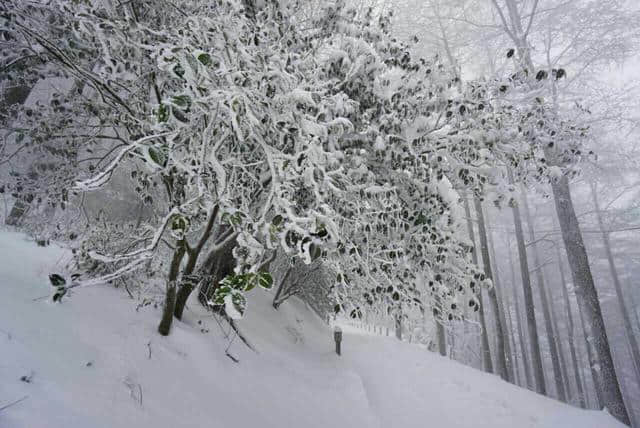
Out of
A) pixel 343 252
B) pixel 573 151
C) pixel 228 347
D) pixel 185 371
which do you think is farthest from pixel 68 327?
pixel 573 151

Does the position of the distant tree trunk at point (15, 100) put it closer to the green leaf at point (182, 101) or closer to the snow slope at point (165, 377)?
the snow slope at point (165, 377)

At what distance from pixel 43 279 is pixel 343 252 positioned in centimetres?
299

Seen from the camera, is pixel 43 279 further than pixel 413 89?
No

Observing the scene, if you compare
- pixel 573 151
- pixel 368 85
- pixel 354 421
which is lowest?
pixel 354 421

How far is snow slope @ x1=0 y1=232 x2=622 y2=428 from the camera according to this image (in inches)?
77.0

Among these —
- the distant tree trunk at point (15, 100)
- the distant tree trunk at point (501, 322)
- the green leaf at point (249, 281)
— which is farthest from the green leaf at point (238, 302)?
the distant tree trunk at point (501, 322)

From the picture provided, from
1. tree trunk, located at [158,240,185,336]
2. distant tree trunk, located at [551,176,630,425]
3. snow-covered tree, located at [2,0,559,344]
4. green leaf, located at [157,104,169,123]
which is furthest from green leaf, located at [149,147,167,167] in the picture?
distant tree trunk, located at [551,176,630,425]

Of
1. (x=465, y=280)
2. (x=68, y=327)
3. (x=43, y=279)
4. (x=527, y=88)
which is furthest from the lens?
(x=465, y=280)

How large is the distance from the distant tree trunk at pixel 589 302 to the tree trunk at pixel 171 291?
858 cm

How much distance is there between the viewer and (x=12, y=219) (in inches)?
224

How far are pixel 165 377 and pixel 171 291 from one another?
791mm

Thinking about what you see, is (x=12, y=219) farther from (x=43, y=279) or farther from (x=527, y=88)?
(x=527, y=88)

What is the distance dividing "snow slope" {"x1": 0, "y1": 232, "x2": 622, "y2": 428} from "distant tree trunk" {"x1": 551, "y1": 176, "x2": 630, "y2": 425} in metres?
0.94

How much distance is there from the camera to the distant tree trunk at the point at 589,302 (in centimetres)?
729
